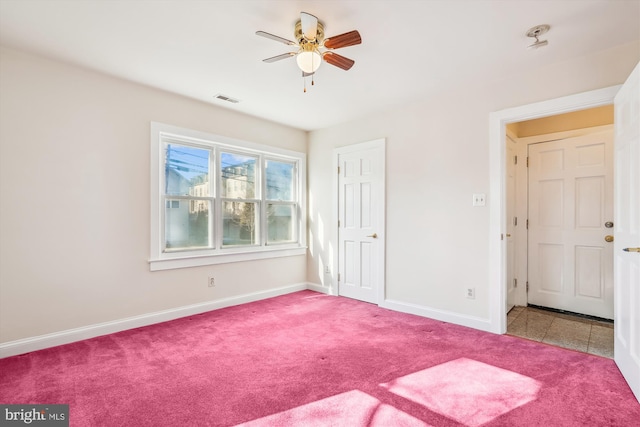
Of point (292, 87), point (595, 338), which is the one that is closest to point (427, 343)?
point (595, 338)

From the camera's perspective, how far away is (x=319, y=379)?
2238mm

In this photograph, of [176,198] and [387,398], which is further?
[176,198]

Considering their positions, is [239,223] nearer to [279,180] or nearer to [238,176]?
[238,176]

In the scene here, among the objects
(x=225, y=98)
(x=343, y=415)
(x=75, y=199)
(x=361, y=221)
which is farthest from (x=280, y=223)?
(x=343, y=415)

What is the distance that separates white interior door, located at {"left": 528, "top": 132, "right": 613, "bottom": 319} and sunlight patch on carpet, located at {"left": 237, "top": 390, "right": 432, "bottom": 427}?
3.17 meters

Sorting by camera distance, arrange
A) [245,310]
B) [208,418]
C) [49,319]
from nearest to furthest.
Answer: [208,418] → [49,319] → [245,310]

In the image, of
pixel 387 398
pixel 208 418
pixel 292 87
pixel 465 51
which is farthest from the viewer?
pixel 292 87

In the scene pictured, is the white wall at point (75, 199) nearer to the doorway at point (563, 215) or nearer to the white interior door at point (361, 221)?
the white interior door at point (361, 221)

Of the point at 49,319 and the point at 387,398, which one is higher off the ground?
the point at 49,319

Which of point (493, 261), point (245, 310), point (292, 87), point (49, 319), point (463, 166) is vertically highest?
point (292, 87)

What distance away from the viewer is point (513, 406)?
1.91 meters

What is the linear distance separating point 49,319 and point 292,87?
3.18m

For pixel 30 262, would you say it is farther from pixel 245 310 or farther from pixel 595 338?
pixel 595 338

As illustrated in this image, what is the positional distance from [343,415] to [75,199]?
A: 2.99m
